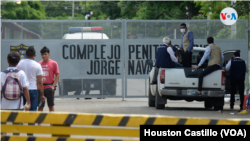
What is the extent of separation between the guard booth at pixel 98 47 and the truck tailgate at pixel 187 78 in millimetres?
4346

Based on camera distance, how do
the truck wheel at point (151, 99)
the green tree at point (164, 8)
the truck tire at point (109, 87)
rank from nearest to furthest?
the truck wheel at point (151, 99), the truck tire at point (109, 87), the green tree at point (164, 8)

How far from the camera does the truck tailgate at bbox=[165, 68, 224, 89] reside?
40.3 feet

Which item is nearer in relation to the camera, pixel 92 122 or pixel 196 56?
pixel 92 122

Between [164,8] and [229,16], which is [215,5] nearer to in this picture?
[164,8]

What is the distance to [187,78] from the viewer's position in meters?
12.3

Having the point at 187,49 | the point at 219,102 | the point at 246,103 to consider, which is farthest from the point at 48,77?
the point at 246,103

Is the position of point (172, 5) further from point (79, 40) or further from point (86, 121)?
point (86, 121)

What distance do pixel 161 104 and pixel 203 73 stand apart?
1603mm

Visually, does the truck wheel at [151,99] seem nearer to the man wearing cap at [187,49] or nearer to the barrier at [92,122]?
the man wearing cap at [187,49]

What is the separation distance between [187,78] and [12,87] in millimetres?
6428

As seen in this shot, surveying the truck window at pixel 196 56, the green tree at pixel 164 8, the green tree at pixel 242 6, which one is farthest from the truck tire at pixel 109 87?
the green tree at pixel 164 8

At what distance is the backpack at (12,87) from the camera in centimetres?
680
